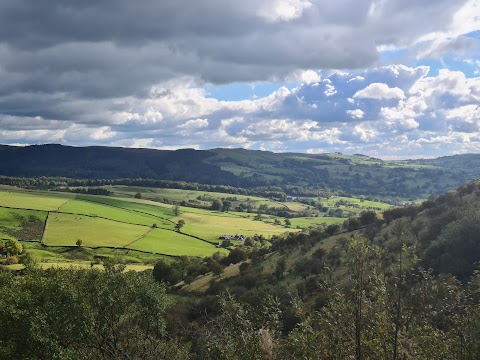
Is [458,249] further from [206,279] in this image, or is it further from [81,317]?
[206,279]

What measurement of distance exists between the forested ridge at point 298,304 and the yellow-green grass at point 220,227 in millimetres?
70342

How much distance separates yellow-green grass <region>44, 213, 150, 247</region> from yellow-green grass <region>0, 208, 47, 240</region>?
5206 millimetres

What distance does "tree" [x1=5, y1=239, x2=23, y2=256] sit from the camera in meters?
121

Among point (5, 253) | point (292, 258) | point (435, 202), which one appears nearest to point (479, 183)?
point (435, 202)

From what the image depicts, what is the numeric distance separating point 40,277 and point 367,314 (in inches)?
1250

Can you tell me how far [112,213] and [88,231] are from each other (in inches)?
1125

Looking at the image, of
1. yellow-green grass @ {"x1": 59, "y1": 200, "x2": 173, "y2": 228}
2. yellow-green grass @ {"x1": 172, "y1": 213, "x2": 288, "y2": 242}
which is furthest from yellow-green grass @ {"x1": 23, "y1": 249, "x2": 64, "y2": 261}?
yellow-green grass @ {"x1": 172, "y1": 213, "x2": 288, "y2": 242}

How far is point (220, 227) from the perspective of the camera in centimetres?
17962

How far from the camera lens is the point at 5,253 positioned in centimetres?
12131

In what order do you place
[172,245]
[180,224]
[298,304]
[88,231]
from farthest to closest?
1. [180,224]
2. [88,231]
3. [172,245]
4. [298,304]

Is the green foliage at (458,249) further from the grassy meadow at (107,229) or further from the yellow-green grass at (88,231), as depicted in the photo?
the yellow-green grass at (88,231)

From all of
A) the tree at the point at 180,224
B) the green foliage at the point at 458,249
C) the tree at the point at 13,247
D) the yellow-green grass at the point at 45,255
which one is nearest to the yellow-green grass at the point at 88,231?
the yellow-green grass at the point at 45,255

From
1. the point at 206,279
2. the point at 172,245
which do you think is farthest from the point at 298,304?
the point at 172,245

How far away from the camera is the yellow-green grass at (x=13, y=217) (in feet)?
487
